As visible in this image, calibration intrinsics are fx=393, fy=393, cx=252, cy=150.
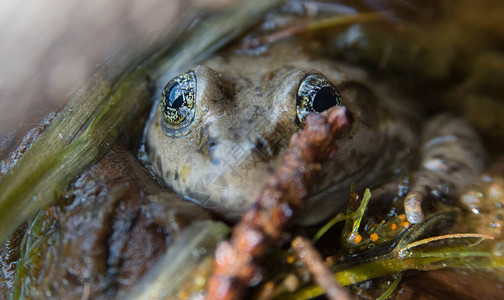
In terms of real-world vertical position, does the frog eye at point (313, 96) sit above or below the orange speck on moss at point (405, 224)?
above

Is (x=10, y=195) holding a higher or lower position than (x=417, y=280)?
higher

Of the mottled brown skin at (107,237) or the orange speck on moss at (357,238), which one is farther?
the orange speck on moss at (357,238)

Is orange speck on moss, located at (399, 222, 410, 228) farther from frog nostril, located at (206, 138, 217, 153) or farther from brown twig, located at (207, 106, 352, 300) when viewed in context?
frog nostril, located at (206, 138, 217, 153)

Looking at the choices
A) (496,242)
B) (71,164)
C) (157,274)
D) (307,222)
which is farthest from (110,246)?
(496,242)

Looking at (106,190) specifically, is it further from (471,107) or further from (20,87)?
(471,107)

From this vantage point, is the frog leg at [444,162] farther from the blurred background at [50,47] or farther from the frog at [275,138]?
the blurred background at [50,47]

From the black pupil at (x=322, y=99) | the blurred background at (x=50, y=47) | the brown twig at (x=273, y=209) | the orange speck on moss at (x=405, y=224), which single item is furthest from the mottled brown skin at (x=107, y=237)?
the orange speck on moss at (x=405, y=224)

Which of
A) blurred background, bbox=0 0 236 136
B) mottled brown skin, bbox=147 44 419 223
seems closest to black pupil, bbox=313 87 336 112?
mottled brown skin, bbox=147 44 419 223
